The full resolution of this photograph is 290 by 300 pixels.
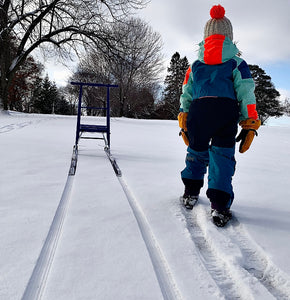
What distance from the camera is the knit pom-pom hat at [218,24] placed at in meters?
1.89

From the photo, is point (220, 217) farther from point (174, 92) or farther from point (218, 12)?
point (174, 92)

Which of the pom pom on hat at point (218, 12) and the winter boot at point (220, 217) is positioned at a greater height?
the pom pom on hat at point (218, 12)

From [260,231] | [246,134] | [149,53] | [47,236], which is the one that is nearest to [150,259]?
[47,236]

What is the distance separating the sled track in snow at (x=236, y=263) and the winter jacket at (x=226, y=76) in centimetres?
86

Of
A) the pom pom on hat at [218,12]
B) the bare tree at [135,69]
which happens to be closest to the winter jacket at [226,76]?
the pom pom on hat at [218,12]

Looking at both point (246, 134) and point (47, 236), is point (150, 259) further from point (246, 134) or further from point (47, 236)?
point (246, 134)

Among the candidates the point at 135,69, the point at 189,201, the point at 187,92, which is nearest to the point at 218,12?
the point at 187,92

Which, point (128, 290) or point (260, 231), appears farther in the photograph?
point (260, 231)

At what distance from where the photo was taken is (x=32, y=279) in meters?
1.09

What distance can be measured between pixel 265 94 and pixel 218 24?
34.8 m

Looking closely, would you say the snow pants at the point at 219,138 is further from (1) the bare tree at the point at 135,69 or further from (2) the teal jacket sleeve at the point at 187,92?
(1) the bare tree at the point at 135,69

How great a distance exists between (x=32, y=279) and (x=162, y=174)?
2.17 m

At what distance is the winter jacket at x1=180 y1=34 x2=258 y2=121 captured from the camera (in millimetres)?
1814

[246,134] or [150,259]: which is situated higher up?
[246,134]
